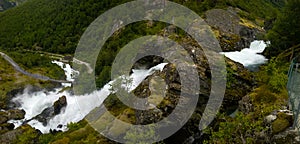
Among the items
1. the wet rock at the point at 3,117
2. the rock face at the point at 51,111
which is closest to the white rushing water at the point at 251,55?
the rock face at the point at 51,111

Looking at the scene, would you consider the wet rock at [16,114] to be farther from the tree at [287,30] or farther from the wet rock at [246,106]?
the wet rock at [246,106]

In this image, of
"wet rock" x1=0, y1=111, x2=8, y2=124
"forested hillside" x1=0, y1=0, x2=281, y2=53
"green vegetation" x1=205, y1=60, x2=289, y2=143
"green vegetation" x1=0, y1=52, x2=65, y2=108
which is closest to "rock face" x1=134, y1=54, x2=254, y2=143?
"green vegetation" x1=205, y1=60, x2=289, y2=143

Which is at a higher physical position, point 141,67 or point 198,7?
point 198,7

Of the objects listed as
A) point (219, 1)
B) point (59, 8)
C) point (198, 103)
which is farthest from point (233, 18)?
point (59, 8)

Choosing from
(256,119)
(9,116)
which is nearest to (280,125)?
(256,119)

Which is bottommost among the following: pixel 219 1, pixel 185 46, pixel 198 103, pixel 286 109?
pixel 286 109

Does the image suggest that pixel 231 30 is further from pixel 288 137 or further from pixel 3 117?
pixel 3 117

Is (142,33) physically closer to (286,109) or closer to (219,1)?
(219,1)
